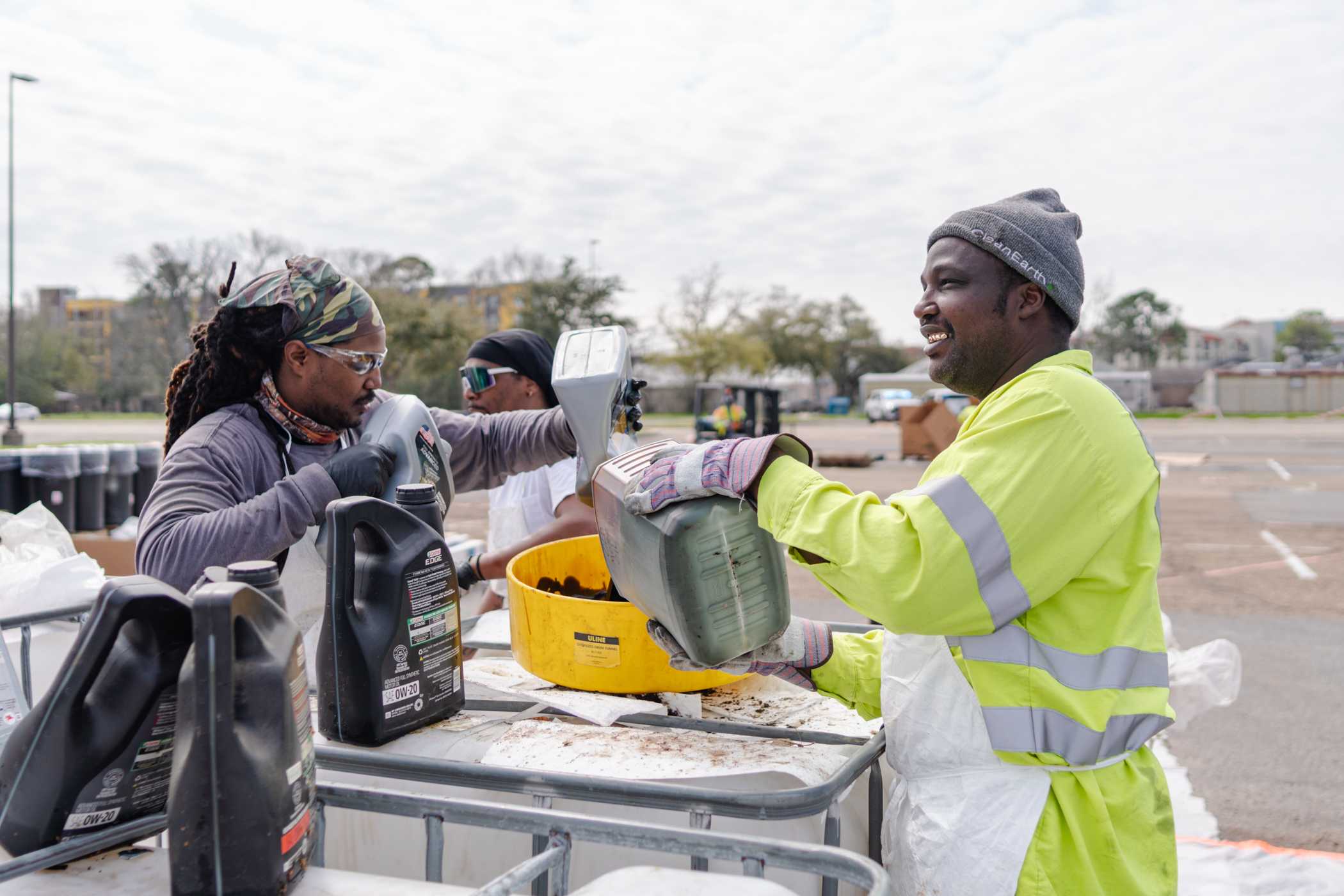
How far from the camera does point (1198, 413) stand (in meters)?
48.1

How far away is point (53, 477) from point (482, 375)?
12.3ft

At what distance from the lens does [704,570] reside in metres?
1.58

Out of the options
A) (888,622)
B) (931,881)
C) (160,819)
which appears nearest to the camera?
(160,819)

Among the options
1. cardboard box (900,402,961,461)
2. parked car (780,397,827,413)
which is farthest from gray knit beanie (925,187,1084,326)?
parked car (780,397,827,413)

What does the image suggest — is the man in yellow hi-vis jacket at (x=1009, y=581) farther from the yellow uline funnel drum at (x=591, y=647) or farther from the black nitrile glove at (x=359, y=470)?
the black nitrile glove at (x=359, y=470)

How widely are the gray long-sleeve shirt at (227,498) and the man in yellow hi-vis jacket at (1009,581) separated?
870 millimetres

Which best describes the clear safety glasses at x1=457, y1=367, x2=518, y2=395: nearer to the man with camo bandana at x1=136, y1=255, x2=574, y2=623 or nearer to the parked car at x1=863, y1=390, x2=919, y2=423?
the man with camo bandana at x1=136, y1=255, x2=574, y2=623

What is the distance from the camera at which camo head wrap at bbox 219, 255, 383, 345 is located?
227cm

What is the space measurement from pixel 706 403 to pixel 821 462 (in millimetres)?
9505

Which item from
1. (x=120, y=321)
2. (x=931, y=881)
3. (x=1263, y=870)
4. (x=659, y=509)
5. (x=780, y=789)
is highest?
(x=120, y=321)

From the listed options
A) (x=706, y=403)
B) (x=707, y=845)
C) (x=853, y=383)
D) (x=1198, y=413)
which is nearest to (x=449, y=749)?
(x=707, y=845)

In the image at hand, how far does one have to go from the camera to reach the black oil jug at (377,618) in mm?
1688

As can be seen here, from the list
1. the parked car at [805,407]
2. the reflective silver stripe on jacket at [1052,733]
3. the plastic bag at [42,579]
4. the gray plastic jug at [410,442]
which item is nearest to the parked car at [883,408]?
the parked car at [805,407]

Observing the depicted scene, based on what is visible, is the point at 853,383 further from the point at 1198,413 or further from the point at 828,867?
the point at 828,867
